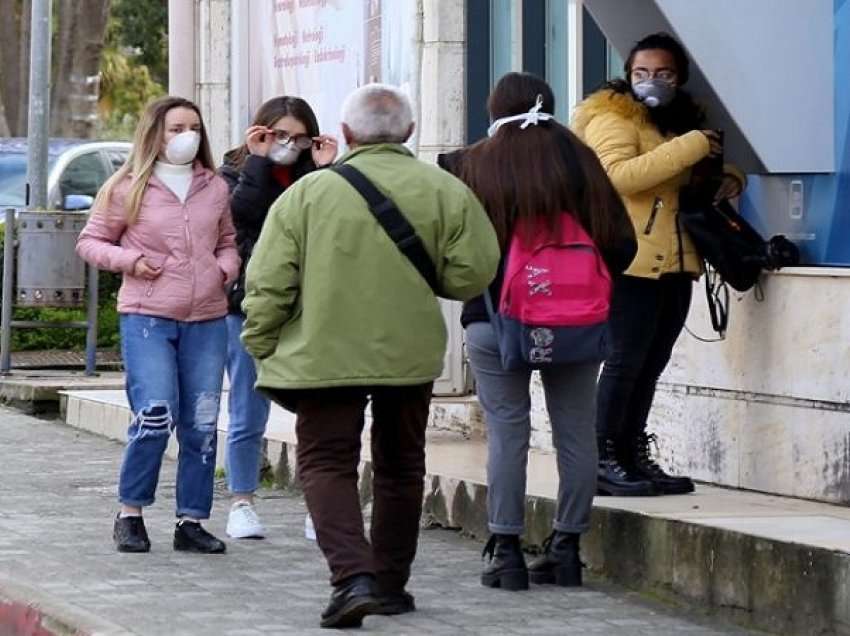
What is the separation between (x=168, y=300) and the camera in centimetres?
810

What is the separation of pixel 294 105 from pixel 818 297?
81.2 inches

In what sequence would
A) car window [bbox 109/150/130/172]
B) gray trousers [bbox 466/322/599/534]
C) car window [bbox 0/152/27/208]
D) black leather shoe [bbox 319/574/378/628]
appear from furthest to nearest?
1. car window [bbox 109/150/130/172]
2. car window [bbox 0/152/27/208]
3. gray trousers [bbox 466/322/599/534]
4. black leather shoe [bbox 319/574/378/628]

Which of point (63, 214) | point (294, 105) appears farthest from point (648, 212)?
point (63, 214)

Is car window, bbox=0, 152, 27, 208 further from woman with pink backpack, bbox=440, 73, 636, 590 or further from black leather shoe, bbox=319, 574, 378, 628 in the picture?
black leather shoe, bbox=319, 574, 378, 628

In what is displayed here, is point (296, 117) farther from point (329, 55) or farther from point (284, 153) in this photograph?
point (329, 55)

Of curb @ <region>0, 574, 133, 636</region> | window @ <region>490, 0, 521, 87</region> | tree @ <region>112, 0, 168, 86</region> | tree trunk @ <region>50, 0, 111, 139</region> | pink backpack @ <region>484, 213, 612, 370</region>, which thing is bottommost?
curb @ <region>0, 574, 133, 636</region>

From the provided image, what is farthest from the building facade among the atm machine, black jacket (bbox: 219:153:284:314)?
black jacket (bbox: 219:153:284:314)

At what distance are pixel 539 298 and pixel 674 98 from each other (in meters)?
1.30

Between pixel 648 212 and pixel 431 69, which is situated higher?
pixel 431 69

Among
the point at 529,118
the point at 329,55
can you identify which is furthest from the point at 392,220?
→ the point at 329,55

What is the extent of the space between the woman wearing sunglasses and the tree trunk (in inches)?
891

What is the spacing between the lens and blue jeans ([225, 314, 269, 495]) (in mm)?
8492

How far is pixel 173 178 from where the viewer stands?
8250 millimetres

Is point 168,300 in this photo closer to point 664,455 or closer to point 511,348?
point 511,348
